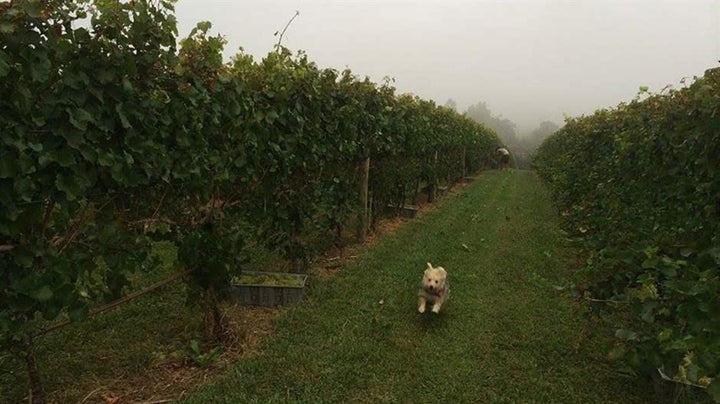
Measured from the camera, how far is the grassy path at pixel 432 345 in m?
3.85

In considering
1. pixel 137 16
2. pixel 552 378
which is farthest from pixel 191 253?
pixel 552 378

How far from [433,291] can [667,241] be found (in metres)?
2.48

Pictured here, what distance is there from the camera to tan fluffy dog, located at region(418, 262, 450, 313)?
16.8ft

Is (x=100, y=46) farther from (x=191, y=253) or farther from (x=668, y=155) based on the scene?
(x=668, y=155)

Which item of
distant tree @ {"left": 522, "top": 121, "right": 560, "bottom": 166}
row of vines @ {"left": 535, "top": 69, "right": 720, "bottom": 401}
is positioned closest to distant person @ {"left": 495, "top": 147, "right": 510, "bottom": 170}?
row of vines @ {"left": 535, "top": 69, "right": 720, "bottom": 401}

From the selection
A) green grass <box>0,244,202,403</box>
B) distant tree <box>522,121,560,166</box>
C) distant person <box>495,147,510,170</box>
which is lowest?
green grass <box>0,244,202,403</box>

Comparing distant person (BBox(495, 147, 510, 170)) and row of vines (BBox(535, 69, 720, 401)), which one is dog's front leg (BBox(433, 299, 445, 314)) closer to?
row of vines (BBox(535, 69, 720, 401))

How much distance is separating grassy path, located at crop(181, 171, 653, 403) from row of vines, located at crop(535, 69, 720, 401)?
2.17ft

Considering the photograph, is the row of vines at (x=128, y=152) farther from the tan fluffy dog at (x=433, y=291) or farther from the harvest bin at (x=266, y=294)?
the tan fluffy dog at (x=433, y=291)

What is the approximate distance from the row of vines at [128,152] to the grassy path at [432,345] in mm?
931

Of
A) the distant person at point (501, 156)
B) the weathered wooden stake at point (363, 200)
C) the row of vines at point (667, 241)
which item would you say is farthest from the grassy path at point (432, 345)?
the distant person at point (501, 156)

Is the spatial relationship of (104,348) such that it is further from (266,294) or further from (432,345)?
(432,345)

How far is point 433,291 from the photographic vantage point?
5180 millimetres

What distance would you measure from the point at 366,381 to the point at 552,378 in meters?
1.64
